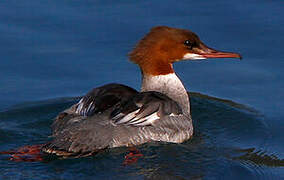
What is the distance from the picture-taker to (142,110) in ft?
25.1

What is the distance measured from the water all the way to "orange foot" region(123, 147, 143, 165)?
0.08 m

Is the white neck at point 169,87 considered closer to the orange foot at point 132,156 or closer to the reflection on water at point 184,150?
the reflection on water at point 184,150

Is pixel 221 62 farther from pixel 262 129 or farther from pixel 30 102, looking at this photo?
pixel 30 102

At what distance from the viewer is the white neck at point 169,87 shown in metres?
8.49

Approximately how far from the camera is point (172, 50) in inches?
332

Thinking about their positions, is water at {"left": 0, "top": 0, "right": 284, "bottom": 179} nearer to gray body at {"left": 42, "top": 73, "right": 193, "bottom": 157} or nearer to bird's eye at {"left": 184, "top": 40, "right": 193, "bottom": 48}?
gray body at {"left": 42, "top": 73, "right": 193, "bottom": 157}

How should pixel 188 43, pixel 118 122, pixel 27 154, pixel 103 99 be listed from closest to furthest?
pixel 27 154 < pixel 118 122 < pixel 103 99 < pixel 188 43

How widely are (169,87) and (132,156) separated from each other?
1.49 m

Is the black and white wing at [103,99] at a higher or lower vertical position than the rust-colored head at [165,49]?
lower

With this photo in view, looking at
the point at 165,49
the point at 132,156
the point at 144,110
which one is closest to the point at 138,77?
the point at 165,49

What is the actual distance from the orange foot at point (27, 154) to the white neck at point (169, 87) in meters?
1.70

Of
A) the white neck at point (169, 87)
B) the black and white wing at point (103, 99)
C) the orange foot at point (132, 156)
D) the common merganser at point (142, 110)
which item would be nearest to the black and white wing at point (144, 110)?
the common merganser at point (142, 110)

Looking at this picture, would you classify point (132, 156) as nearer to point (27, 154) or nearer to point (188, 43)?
point (27, 154)

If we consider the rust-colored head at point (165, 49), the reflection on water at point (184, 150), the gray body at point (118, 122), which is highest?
the rust-colored head at point (165, 49)
